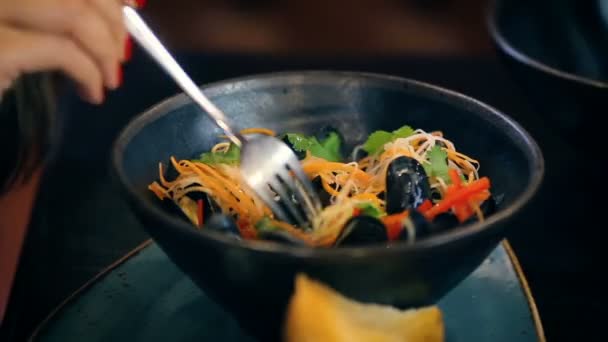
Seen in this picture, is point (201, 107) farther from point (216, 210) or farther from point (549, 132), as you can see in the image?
point (549, 132)

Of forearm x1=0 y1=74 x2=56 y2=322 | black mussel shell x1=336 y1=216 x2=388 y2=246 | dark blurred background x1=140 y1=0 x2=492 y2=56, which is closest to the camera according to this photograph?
black mussel shell x1=336 y1=216 x2=388 y2=246

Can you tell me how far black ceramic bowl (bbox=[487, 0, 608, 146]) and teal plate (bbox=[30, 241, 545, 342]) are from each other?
24 cm

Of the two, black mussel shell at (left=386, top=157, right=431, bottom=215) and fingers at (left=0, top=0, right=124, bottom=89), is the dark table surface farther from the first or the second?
fingers at (left=0, top=0, right=124, bottom=89)

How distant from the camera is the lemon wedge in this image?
24.3 inches

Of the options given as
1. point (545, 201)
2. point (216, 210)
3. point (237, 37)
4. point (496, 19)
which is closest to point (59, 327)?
point (216, 210)

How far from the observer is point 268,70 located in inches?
68.9

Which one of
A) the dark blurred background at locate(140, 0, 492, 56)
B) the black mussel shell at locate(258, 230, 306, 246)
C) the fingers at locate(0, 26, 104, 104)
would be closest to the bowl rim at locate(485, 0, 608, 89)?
the black mussel shell at locate(258, 230, 306, 246)

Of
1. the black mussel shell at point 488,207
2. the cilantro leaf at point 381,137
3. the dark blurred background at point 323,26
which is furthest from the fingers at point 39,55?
the dark blurred background at point 323,26

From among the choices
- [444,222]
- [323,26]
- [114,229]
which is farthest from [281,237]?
[323,26]

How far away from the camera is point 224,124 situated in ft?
2.99

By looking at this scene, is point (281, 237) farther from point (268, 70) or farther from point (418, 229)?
point (268, 70)

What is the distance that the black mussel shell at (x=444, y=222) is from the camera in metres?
0.71

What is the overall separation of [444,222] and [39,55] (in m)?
0.51

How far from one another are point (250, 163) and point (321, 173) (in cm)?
10
